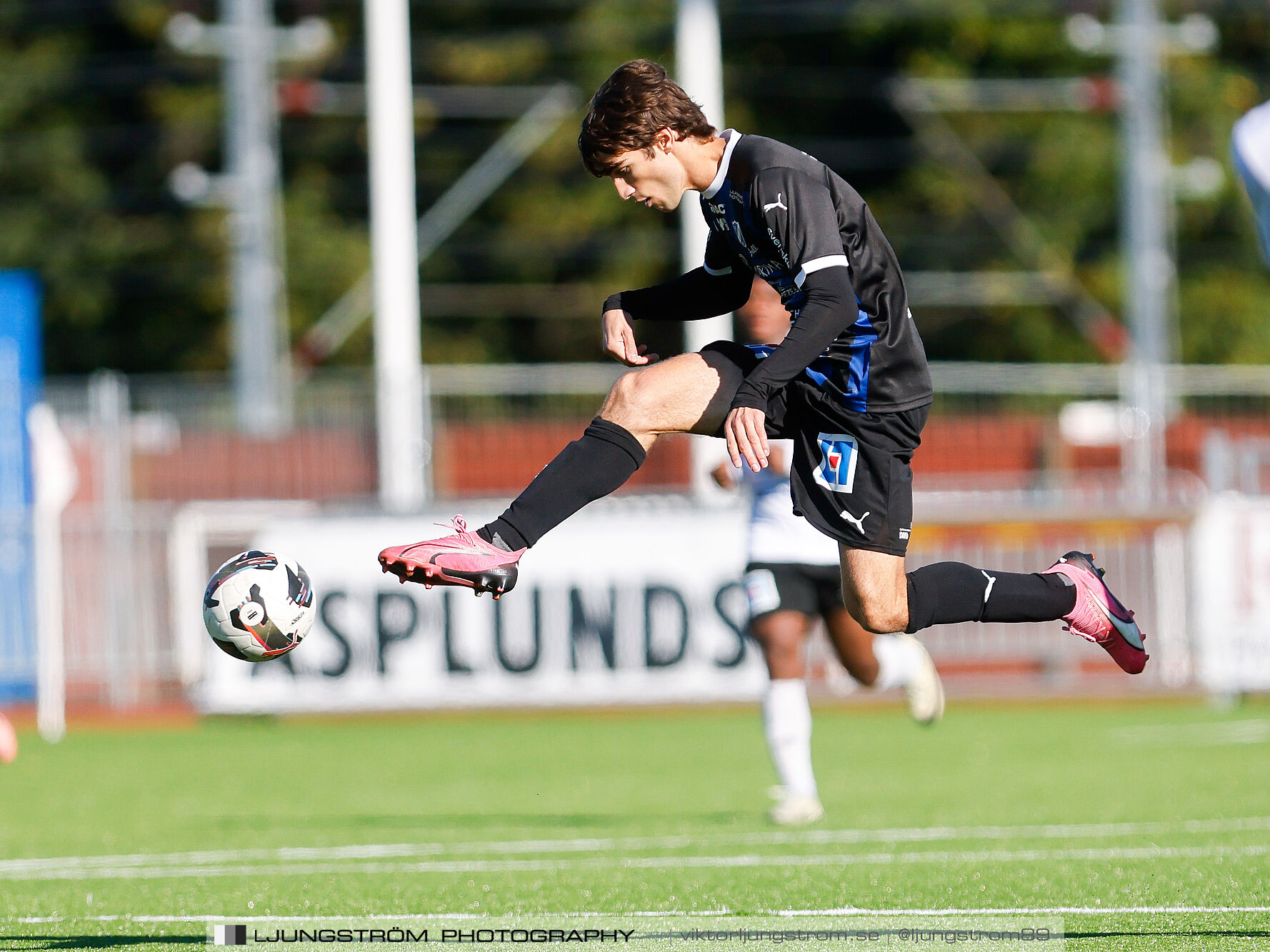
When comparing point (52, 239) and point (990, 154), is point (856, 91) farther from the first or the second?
point (52, 239)

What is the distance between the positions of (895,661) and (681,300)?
366 cm

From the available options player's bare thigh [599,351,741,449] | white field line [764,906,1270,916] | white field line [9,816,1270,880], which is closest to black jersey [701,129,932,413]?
player's bare thigh [599,351,741,449]

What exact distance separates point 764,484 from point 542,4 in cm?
2899

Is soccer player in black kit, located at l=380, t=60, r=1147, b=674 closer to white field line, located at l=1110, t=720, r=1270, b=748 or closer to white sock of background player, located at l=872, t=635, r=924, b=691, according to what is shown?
white sock of background player, located at l=872, t=635, r=924, b=691

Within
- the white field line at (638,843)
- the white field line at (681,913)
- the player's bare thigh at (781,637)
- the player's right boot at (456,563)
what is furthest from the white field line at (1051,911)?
the player's bare thigh at (781,637)

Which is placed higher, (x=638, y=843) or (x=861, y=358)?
(x=861, y=358)

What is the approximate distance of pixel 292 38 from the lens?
2697 cm

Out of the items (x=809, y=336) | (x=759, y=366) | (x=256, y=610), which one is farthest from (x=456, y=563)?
(x=809, y=336)

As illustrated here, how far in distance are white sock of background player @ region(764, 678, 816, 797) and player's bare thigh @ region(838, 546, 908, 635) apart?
8.50 ft

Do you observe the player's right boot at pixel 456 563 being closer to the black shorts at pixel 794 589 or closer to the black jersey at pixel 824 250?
the black jersey at pixel 824 250

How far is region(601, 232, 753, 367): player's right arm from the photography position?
6363mm

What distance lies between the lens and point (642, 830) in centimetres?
898

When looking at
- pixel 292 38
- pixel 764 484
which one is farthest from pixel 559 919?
pixel 292 38

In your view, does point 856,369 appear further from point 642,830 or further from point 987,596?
point 642,830
